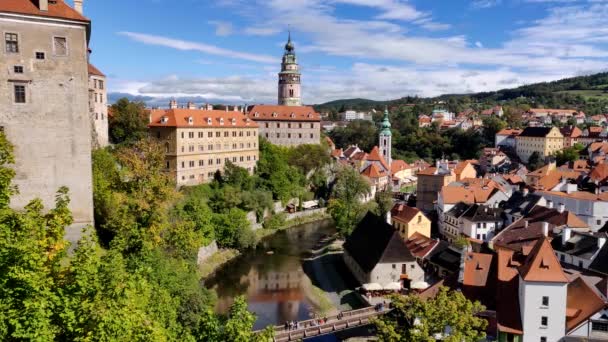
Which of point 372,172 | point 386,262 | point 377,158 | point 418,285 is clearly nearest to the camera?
point 418,285

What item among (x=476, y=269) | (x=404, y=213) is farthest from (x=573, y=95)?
(x=476, y=269)

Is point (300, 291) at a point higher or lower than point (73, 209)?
lower

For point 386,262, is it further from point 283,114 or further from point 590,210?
point 283,114

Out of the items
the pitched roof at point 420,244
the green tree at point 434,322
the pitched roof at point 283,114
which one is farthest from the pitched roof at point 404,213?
the pitched roof at point 283,114

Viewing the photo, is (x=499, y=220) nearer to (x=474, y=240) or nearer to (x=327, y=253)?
(x=474, y=240)

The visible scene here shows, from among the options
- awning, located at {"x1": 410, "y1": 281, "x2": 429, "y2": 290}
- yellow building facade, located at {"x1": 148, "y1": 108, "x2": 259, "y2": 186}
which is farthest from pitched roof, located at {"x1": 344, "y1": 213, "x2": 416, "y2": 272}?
yellow building facade, located at {"x1": 148, "y1": 108, "x2": 259, "y2": 186}

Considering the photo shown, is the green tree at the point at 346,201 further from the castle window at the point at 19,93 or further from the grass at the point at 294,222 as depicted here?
the castle window at the point at 19,93

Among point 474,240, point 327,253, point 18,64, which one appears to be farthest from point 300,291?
point 18,64
